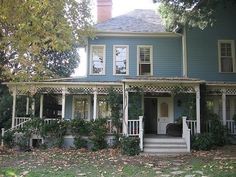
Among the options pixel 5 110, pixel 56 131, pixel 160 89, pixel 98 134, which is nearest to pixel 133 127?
pixel 98 134

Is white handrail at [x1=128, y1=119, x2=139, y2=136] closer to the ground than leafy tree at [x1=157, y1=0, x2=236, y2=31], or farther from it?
closer to the ground

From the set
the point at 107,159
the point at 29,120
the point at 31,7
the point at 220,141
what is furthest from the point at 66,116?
the point at 31,7

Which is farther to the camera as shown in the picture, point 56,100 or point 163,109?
point 56,100

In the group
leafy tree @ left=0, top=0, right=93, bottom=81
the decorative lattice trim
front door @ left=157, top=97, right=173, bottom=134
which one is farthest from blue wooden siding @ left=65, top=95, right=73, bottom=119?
front door @ left=157, top=97, right=173, bottom=134

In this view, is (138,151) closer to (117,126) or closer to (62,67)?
(117,126)

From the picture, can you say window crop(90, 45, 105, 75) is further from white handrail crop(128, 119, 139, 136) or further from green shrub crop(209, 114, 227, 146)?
green shrub crop(209, 114, 227, 146)

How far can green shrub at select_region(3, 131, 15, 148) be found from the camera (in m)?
21.2

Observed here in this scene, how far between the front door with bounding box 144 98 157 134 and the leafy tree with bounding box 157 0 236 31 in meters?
6.49

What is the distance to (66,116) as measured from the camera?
24422 mm

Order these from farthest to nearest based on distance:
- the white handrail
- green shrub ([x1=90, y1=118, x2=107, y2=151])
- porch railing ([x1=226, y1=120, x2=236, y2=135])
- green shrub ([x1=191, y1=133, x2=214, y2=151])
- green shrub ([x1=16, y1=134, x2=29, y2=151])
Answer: porch railing ([x1=226, y1=120, x2=236, y2=135]) → green shrub ([x1=16, y1=134, x2=29, y2=151]) → green shrub ([x1=90, y1=118, x2=107, y2=151]) → the white handrail → green shrub ([x1=191, y1=133, x2=214, y2=151])

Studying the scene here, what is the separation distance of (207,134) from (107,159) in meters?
6.03

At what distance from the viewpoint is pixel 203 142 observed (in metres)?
19.1

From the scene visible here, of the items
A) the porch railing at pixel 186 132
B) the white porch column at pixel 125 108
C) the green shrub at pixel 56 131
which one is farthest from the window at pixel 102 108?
the porch railing at pixel 186 132

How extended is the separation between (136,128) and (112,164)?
5044 mm
